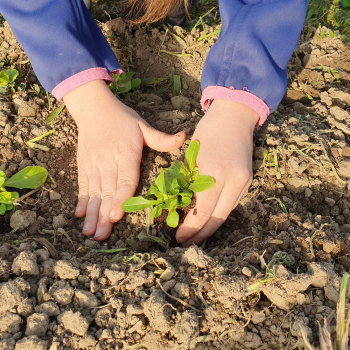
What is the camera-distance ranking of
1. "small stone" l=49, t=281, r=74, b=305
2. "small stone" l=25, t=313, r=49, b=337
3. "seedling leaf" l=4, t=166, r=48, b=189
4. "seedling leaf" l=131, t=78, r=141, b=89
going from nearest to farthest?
"small stone" l=25, t=313, r=49, b=337 → "small stone" l=49, t=281, r=74, b=305 → "seedling leaf" l=4, t=166, r=48, b=189 → "seedling leaf" l=131, t=78, r=141, b=89

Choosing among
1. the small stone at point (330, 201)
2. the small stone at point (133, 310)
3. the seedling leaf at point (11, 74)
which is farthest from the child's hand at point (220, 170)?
the seedling leaf at point (11, 74)

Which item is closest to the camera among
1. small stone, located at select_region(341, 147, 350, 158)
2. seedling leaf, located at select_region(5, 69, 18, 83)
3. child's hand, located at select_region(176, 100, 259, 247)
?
child's hand, located at select_region(176, 100, 259, 247)

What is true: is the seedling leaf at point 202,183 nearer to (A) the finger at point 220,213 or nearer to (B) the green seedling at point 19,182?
(A) the finger at point 220,213

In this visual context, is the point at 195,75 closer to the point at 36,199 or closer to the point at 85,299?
the point at 36,199

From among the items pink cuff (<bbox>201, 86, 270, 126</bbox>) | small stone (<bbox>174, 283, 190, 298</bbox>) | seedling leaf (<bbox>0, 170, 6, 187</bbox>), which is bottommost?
small stone (<bbox>174, 283, 190, 298</bbox>)

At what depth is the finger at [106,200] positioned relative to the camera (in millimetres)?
1900

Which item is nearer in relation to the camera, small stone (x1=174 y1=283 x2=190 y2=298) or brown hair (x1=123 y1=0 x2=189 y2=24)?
small stone (x1=174 y1=283 x2=190 y2=298)

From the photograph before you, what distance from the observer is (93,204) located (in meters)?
1.99

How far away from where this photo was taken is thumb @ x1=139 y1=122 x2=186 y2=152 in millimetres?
2033

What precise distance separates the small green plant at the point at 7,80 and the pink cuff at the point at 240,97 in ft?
4.42

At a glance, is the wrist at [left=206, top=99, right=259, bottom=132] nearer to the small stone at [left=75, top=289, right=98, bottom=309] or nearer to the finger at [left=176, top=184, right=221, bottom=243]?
the finger at [left=176, top=184, right=221, bottom=243]

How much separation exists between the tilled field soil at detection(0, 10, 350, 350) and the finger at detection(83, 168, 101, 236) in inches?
2.7

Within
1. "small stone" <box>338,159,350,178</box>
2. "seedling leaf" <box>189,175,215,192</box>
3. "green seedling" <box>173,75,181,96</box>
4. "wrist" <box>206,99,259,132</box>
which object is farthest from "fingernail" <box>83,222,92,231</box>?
"small stone" <box>338,159,350,178</box>

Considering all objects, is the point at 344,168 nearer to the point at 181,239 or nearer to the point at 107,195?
the point at 181,239
